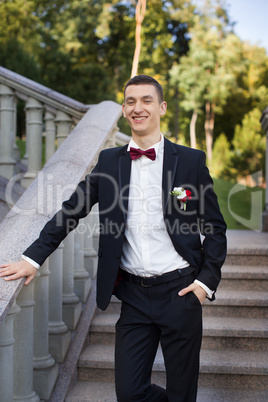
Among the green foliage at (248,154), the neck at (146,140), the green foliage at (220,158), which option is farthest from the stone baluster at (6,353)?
the green foliage at (220,158)

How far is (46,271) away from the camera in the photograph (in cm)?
285

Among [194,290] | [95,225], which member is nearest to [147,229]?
[194,290]

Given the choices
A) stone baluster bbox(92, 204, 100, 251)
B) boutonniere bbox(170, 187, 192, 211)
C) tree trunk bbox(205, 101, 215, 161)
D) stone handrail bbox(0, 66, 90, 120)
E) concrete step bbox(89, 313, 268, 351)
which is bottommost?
concrete step bbox(89, 313, 268, 351)

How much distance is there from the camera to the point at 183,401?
237cm

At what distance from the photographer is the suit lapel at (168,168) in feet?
7.86

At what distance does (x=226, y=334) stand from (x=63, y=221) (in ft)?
5.92

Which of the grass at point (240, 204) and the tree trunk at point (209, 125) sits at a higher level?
the tree trunk at point (209, 125)

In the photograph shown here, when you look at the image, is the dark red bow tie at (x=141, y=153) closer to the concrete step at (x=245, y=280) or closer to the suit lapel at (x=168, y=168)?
the suit lapel at (x=168, y=168)

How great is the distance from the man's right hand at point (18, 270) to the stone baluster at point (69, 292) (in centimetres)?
101

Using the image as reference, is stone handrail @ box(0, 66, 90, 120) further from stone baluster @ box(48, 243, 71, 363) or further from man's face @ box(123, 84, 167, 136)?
man's face @ box(123, 84, 167, 136)

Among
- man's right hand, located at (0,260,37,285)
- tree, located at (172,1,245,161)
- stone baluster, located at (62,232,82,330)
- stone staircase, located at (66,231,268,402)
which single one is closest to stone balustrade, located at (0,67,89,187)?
stone baluster, located at (62,232,82,330)

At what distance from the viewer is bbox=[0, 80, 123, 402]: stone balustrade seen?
2.38m

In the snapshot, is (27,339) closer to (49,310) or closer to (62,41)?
(49,310)

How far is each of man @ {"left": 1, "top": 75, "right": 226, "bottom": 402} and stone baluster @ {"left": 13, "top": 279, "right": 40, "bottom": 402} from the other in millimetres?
323
